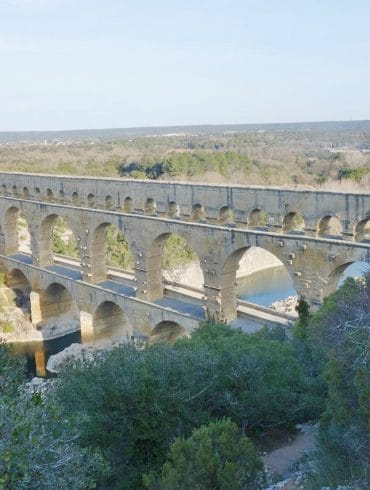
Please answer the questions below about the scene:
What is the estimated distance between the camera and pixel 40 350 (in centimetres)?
2114

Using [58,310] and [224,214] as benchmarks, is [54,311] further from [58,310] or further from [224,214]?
[224,214]

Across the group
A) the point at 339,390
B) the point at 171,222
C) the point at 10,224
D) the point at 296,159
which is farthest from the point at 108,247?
the point at 296,159

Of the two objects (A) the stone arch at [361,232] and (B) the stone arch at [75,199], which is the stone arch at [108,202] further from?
(A) the stone arch at [361,232]

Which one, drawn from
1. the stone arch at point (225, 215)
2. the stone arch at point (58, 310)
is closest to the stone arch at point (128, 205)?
the stone arch at point (225, 215)

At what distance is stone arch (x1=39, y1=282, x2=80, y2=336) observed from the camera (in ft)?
72.0

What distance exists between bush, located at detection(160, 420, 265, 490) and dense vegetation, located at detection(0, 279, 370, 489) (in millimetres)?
11

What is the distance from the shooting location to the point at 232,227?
14922 mm

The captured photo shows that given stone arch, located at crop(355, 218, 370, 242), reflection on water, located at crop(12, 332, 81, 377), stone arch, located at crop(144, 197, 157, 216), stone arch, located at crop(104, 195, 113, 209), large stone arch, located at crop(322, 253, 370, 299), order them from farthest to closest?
reflection on water, located at crop(12, 332, 81, 377) → stone arch, located at crop(104, 195, 113, 209) → stone arch, located at crop(144, 197, 157, 216) → large stone arch, located at crop(322, 253, 370, 299) → stone arch, located at crop(355, 218, 370, 242)

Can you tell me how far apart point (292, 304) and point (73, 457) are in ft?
61.5

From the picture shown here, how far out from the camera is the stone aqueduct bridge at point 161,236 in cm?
1303

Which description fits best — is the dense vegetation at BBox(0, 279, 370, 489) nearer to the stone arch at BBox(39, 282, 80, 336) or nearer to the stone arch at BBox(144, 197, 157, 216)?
the stone arch at BBox(144, 197, 157, 216)

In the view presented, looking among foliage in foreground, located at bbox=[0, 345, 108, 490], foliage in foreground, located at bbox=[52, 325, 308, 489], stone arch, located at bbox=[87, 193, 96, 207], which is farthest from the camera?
stone arch, located at bbox=[87, 193, 96, 207]

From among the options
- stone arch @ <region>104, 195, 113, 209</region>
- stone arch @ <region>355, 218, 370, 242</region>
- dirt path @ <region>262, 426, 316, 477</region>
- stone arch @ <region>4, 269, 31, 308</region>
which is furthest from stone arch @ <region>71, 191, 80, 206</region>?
dirt path @ <region>262, 426, 316, 477</region>

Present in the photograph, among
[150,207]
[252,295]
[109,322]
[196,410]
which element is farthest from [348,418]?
[252,295]
